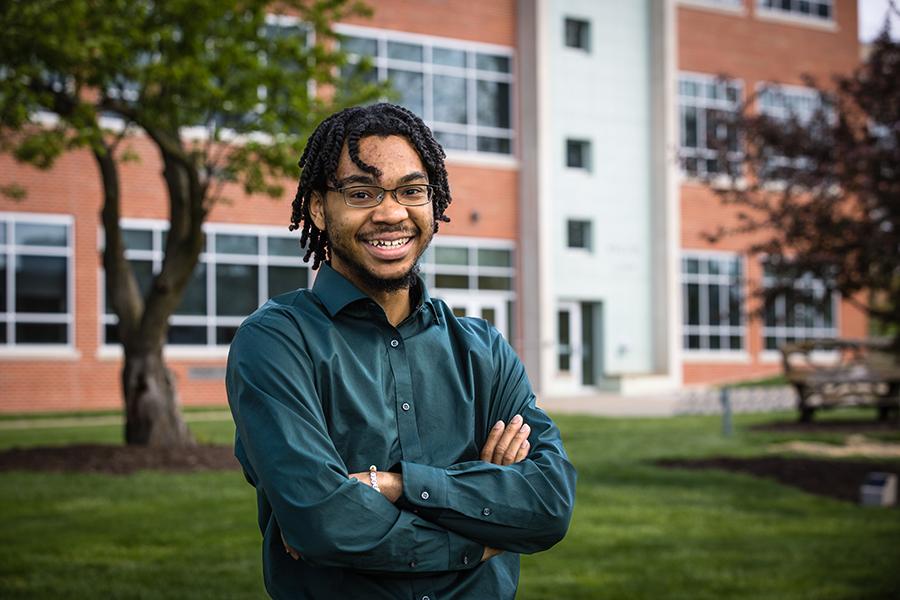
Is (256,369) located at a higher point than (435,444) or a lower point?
higher

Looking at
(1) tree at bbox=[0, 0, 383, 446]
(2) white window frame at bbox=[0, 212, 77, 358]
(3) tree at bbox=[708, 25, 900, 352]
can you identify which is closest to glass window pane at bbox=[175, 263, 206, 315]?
(2) white window frame at bbox=[0, 212, 77, 358]

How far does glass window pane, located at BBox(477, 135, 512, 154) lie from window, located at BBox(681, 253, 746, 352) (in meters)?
6.54

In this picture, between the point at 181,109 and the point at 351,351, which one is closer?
the point at 351,351

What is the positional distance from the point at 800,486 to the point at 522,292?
20.7 m

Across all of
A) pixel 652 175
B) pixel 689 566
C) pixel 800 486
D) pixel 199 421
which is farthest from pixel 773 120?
pixel 652 175

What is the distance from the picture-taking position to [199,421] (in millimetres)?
20688

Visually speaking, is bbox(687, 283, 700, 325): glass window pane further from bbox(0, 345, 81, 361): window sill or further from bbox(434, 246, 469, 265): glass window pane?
bbox(0, 345, 81, 361): window sill

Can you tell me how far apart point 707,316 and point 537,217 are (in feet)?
23.0

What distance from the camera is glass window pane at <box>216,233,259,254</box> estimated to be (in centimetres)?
2791

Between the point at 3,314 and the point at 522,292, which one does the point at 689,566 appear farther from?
the point at 522,292

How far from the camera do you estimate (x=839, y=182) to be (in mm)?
11438

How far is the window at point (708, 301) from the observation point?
35.0 metres

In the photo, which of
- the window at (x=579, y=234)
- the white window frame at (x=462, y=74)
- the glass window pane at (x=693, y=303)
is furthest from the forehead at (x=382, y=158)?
the glass window pane at (x=693, y=303)

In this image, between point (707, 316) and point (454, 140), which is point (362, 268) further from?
point (707, 316)
